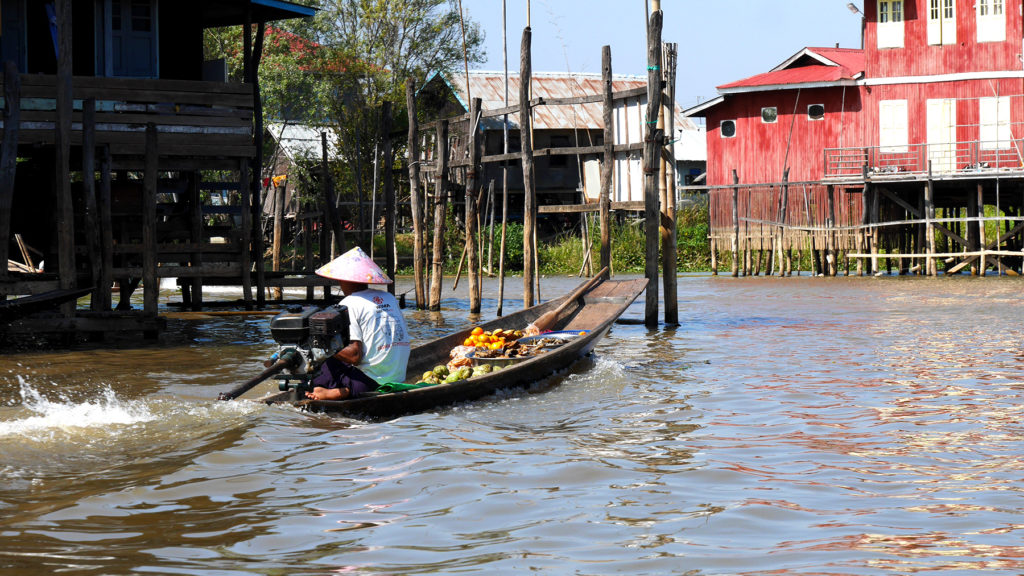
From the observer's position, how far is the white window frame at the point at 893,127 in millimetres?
32156

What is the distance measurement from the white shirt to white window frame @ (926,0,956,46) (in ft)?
89.4

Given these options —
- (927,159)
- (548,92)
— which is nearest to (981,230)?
(927,159)

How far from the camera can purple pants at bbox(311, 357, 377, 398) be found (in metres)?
8.48

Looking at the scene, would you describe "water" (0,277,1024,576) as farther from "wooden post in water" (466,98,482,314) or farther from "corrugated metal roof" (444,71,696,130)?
"corrugated metal roof" (444,71,696,130)

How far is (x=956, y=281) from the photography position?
28281 mm

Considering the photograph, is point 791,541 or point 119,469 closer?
point 791,541

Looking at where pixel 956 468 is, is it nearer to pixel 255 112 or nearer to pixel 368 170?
pixel 255 112

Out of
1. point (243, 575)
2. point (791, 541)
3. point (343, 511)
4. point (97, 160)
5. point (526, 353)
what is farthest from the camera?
point (97, 160)

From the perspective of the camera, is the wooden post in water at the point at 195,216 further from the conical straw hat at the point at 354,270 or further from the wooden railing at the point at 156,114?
the conical straw hat at the point at 354,270

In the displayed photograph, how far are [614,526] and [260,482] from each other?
89.4 inches

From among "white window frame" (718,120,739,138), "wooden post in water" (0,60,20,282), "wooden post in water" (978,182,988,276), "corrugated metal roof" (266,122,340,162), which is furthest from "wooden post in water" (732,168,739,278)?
"wooden post in water" (0,60,20,282)

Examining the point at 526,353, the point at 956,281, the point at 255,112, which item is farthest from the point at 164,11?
the point at 956,281

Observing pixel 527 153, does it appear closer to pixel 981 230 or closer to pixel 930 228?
pixel 930 228

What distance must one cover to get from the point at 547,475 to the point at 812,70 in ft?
100
